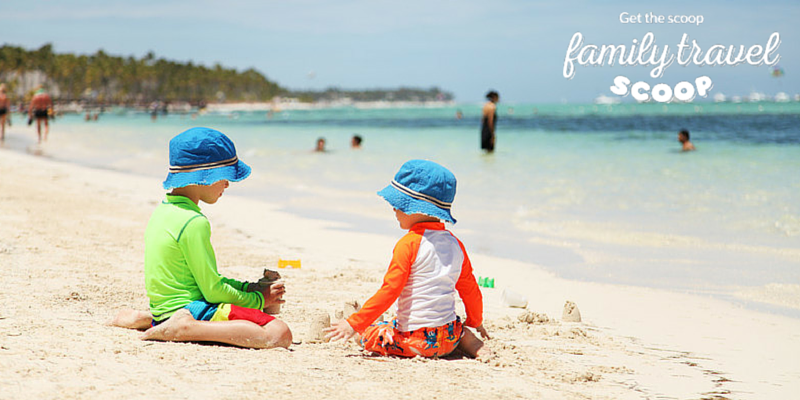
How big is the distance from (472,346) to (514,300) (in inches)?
52.0

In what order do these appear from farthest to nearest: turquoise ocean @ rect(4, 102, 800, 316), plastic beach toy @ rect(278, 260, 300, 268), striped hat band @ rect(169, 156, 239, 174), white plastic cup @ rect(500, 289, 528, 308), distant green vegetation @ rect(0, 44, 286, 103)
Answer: distant green vegetation @ rect(0, 44, 286, 103)
turquoise ocean @ rect(4, 102, 800, 316)
plastic beach toy @ rect(278, 260, 300, 268)
white plastic cup @ rect(500, 289, 528, 308)
striped hat band @ rect(169, 156, 239, 174)

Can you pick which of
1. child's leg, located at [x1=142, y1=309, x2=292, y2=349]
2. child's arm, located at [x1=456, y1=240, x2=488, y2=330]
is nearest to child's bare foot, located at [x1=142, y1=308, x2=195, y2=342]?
child's leg, located at [x1=142, y1=309, x2=292, y2=349]

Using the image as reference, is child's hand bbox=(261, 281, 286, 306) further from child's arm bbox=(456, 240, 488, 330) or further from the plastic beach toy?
the plastic beach toy

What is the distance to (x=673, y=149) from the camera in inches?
825

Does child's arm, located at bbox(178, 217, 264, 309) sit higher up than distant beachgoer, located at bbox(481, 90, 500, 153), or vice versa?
distant beachgoer, located at bbox(481, 90, 500, 153)

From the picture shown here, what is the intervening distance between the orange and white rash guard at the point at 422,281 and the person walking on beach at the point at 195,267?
615mm

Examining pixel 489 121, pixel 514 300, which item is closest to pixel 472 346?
pixel 514 300

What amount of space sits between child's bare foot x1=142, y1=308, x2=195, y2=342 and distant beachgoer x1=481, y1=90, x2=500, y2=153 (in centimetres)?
1648

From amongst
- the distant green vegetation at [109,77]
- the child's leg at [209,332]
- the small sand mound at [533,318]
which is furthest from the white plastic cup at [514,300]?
the distant green vegetation at [109,77]

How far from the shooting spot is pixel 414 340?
3.69 m

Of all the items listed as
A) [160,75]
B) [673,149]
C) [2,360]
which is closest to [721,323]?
[2,360]

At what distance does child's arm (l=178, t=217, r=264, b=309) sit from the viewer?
3.49 m

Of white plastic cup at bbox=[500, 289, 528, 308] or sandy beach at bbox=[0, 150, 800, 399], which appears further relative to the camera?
white plastic cup at bbox=[500, 289, 528, 308]

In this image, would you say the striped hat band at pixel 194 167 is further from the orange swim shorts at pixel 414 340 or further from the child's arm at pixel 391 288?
the orange swim shorts at pixel 414 340
